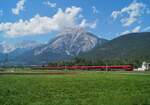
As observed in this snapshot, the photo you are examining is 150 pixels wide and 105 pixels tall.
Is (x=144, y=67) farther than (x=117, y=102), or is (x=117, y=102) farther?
(x=144, y=67)

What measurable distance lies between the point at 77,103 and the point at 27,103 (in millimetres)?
3107

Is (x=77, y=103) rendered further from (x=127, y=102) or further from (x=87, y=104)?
(x=127, y=102)

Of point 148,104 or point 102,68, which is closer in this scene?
point 148,104

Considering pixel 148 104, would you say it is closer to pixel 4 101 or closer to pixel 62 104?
pixel 62 104

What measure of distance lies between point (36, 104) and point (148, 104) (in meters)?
6.71

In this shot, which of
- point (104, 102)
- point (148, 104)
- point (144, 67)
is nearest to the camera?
point (148, 104)

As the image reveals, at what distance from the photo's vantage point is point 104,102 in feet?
72.4

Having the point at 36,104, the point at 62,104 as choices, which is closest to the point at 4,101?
the point at 36,104

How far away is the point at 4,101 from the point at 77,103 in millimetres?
4717

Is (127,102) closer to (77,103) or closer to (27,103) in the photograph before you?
(77,103)

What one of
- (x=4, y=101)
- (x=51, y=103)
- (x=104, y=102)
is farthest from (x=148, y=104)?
(x=4, y=101)

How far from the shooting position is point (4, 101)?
22.2 m

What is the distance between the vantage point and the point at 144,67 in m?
146

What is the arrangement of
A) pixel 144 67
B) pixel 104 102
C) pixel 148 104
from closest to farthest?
pixel 148 104
pixel 104 102
pixel 144 67
